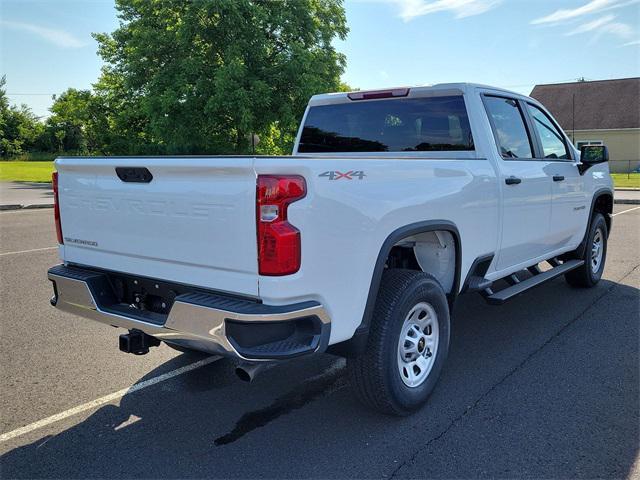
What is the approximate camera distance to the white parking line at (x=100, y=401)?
3328 millimetres

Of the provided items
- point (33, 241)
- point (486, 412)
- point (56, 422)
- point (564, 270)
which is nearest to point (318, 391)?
point (486, 412)

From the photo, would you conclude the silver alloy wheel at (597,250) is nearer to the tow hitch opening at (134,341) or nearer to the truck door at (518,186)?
the truck door at (518,186)

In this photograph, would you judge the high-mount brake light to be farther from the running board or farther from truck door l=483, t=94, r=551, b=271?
the running board

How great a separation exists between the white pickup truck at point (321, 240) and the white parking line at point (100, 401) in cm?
68

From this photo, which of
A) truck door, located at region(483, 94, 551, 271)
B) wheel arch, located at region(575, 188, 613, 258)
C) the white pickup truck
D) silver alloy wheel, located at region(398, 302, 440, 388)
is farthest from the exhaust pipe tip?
wheel arch, located at region(575, 188, 613, 258)

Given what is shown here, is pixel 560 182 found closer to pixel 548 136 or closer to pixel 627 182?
pixel 548 136

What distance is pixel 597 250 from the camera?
6.83 meters

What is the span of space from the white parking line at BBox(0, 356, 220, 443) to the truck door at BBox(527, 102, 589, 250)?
11.3ft

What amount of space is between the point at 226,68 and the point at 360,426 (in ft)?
73.5

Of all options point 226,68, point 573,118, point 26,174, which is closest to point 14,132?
point 26,174

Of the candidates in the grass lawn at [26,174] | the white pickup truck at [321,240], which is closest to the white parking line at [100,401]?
the white pickup truck at [321,240]

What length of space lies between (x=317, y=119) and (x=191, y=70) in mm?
21089

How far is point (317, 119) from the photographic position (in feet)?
17.1

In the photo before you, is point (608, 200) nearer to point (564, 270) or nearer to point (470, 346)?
point (564, 270)
